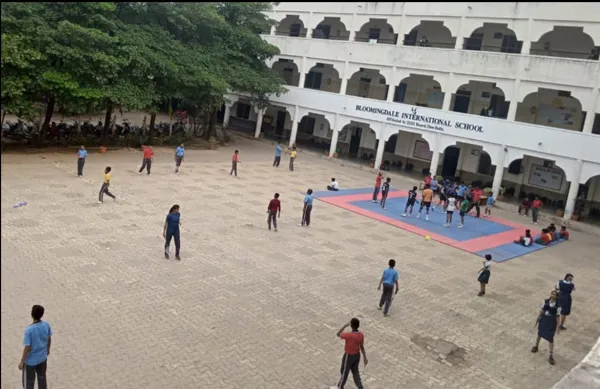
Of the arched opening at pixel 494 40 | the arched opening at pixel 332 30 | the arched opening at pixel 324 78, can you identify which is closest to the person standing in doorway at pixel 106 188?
the arched opening at pixel 494 40

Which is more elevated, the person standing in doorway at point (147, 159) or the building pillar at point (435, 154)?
the building pillar at point (435, 154)

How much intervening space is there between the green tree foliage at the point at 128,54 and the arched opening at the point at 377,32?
6.33 metres

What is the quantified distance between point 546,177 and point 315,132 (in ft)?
52.4

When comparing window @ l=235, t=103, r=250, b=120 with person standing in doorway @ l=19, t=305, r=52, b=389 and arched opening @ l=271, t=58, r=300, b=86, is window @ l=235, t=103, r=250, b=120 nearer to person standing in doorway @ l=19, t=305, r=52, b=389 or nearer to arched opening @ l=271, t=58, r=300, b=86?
arched opening @ l=271, t=58, r=300, b=86

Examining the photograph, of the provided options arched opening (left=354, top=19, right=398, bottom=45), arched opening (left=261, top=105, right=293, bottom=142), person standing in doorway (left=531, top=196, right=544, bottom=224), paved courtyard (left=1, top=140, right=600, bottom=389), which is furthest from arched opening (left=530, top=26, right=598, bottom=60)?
arched opening (left=261, top=105, right=293, bottom=142)

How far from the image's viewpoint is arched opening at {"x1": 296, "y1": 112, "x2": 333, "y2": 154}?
3666 cm

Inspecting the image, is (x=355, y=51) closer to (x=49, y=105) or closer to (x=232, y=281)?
(x=49, y=105)

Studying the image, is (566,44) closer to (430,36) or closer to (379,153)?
Result: (430,36)

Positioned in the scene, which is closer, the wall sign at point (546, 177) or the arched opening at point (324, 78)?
the wall sign at point (546, 177)

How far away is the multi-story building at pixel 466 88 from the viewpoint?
2366 centimetres

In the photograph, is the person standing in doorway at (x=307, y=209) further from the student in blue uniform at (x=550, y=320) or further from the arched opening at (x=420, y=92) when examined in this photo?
the arched opening at (x=420, y=92)

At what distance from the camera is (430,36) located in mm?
31359

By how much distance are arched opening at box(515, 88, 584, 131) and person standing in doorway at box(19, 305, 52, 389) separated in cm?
2572

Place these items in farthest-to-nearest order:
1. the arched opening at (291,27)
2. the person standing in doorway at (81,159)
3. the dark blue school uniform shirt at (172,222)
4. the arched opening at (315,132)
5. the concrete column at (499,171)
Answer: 1. the arched opening at (291,27)
2. the arched opening at (315,132)
3. the concrete column at (499,171)
4. the person standing in doorway at (81,159)
5. the dark blue school uniform shirt at (172,222)
